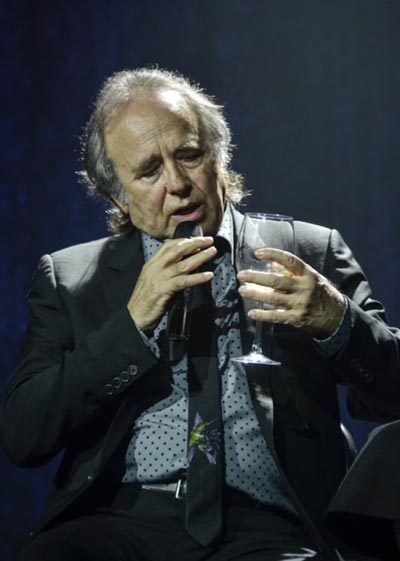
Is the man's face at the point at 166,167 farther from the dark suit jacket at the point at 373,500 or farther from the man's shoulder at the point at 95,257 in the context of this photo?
the dark suit jacket at the point at 373,500

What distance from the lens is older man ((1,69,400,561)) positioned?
85.3 inches

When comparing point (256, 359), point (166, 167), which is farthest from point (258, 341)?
point (166, 167)

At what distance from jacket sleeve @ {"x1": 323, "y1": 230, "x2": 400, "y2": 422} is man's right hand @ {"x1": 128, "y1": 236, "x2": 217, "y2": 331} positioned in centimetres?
35

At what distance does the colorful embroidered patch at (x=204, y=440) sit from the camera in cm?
224

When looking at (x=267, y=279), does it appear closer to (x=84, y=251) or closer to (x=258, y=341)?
(x=258, y=341)

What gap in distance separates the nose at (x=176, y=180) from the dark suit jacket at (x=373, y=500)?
1043mm

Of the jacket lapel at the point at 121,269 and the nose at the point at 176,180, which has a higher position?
the nose at the point at 176,180

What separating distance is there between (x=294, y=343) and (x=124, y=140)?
2.12 ft

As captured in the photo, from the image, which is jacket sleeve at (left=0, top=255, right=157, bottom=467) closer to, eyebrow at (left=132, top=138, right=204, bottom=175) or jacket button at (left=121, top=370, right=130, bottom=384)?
jacket button at (left=121, top=370, right=130, bottom=384)

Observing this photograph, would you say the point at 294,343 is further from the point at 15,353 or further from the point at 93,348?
the point at 15,353

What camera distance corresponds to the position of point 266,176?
335 cm

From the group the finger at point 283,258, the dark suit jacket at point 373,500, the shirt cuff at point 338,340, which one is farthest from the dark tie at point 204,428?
the dark suit jacket at point 373,500

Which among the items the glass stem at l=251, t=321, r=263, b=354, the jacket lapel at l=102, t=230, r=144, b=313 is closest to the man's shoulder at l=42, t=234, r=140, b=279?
the jacket lapel at l=102, t=230, r=144, b=313

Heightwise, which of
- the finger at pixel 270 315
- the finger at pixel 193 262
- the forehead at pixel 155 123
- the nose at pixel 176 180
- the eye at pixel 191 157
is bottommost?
the finger at pixel 270 315
